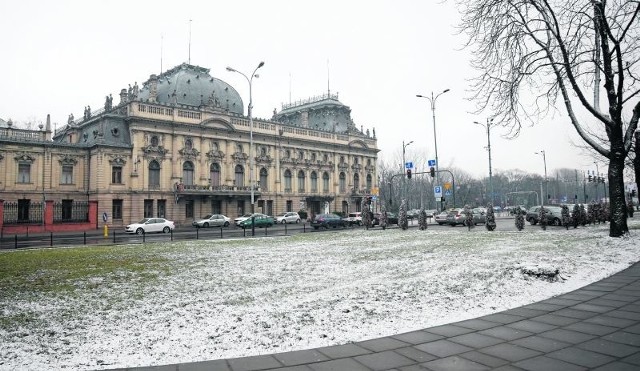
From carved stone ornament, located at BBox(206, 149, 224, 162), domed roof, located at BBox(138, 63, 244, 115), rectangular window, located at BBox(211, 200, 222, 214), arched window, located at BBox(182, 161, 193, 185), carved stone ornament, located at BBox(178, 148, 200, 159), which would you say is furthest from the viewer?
domed roof, located at BBox(138, 63, 244, 115)

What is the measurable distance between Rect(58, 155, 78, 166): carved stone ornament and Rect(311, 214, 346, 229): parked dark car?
30.4 meters

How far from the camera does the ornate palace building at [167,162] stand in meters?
44.3

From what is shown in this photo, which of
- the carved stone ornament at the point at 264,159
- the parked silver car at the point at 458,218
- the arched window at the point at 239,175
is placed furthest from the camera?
the carved stone ornament at the point at 264,159

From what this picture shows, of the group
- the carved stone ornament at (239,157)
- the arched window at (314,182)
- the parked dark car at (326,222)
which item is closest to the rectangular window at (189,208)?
the carved stone ornament at (239,157)

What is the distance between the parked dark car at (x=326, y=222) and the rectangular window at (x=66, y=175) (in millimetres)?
30392

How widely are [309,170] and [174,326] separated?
63.4 meters

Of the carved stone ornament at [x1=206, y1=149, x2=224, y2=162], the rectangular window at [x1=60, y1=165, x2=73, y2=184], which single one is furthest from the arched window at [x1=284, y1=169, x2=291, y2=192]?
the rectangular window at [x1=60, y1=165, x2=73, y2=184]

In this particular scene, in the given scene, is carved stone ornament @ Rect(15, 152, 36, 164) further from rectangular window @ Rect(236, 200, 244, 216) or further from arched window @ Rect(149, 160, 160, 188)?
rectangular window @ Rect(236, 200, 244, 216)

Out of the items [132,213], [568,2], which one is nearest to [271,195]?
[132,213]

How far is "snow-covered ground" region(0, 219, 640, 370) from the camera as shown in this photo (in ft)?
16.5

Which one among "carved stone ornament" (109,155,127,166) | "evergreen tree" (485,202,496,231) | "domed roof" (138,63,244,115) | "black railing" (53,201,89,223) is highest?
"domed roof" (138,63,244,115)

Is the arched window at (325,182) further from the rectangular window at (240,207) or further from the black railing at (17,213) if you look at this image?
the black railing at (17,213)

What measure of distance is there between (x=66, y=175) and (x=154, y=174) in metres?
9.72

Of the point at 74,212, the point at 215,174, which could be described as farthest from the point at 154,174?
the point at 74,212
